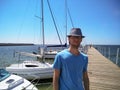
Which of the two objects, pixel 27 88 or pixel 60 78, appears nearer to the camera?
pixel 60 78

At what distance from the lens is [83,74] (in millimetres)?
2848

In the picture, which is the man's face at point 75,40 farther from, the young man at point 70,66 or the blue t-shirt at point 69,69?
the blue t-shirt at point 69,69

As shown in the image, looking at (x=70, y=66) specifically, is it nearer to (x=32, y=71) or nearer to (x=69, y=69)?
(x=69, y=69)

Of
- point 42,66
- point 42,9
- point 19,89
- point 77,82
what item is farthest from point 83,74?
point 42,9

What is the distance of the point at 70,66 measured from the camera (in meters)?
2.54

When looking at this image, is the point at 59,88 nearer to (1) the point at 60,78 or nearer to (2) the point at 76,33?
(1) the point at 60,78

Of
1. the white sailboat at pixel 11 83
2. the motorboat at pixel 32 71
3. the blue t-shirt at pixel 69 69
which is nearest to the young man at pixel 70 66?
the blue t-shirt at pixel 69 69

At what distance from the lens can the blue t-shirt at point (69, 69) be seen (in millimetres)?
2535

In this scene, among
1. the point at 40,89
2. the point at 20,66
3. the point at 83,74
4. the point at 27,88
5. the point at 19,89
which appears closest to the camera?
the point at 83,74

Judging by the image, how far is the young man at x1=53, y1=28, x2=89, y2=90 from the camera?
2539 mm

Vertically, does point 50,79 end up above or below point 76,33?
below

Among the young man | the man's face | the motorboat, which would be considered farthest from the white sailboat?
the motorboat

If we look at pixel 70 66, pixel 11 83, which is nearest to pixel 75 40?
pixel 70 66

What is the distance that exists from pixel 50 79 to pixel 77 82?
10.4 m
